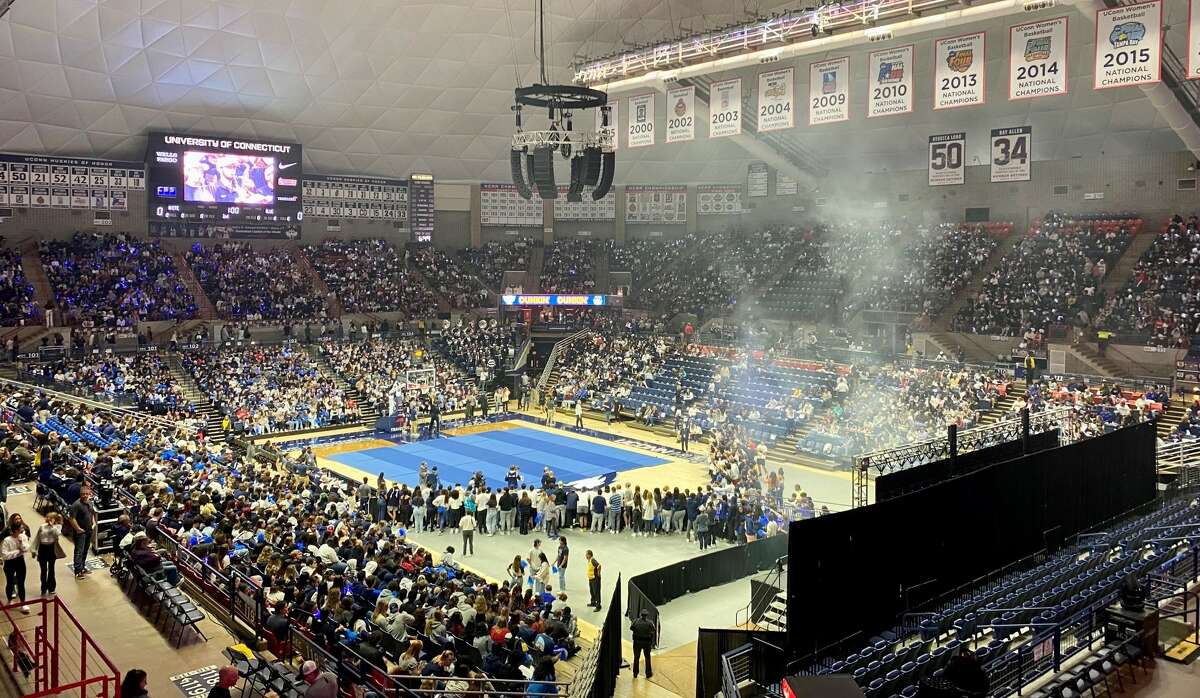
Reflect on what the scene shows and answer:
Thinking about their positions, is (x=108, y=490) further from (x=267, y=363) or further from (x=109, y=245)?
(x=109, y=245)

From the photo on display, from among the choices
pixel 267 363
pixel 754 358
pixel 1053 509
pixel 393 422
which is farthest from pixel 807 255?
pixel 1053 509

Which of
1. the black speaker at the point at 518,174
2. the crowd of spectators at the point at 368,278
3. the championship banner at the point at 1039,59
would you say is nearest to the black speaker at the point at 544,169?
the black speaker at the point at 518,174

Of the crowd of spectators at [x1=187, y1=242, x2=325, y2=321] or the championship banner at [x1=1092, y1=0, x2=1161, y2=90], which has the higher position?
the championship banner at [x1=1092, y1=0, x2=1161, y2=90]

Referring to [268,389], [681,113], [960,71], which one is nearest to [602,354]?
[268,389]

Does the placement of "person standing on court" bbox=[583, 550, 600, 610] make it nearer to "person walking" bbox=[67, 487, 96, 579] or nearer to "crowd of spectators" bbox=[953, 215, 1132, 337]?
"person walking" bbox=[67, 487, 96, 579]

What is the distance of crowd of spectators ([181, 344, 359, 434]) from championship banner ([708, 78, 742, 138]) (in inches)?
688

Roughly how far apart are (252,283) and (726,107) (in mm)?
24950

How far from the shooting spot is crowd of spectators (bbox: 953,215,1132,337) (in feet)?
103

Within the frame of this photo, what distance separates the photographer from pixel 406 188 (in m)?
47.7

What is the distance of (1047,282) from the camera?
32.6 metres

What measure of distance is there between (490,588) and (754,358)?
2362 centimetres

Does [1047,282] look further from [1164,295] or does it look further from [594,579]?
[594,579]

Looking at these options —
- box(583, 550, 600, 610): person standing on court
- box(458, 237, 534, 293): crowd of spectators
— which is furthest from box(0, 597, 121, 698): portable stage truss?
box(458, 237, 534, 293): crowd of spectators

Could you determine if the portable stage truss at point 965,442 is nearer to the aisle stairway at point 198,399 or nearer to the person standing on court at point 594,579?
the person standing on court at point 594,579
